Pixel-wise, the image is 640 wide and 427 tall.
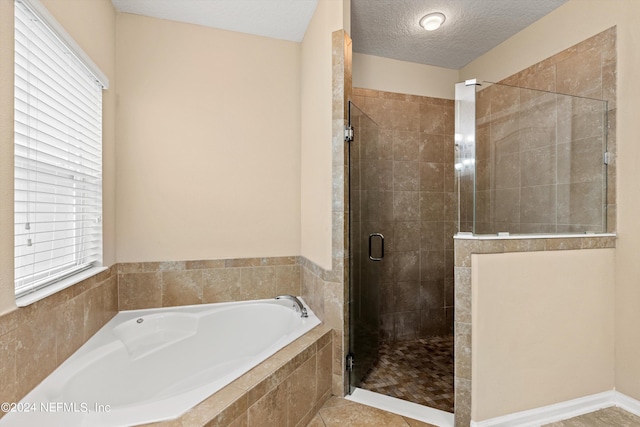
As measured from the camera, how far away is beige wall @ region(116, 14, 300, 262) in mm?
2219

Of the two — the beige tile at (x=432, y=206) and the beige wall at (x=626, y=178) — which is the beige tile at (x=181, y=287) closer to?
the beige tile at (x=432, y=206)

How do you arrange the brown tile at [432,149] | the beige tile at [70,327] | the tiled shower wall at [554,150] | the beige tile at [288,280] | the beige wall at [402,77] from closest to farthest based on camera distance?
Answer: 1. the beige tile at [70,327]
2. the tiled shower wall at [554,150]
3. the beige tile at [288,280]
4. the beige wall at [402,77]
5. the brown tile at [432,149]

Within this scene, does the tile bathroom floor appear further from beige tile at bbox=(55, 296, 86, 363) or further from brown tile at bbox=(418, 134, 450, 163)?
brown tile at bbox=(418, 134, 450, 163)

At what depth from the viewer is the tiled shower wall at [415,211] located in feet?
9.22

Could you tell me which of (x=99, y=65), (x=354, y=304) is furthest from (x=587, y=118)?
(x=99, y=65)

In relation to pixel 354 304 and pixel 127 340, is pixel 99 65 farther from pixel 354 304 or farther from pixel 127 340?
pixel 354 304

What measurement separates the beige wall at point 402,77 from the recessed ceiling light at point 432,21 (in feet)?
1.69

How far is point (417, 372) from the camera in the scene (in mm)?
2301

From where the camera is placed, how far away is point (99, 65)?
6.18 feet

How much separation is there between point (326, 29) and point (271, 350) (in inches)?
79.3

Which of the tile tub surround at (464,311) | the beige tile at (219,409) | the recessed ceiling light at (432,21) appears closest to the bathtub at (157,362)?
the beige tile at (219,409)

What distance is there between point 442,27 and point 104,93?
101 inches

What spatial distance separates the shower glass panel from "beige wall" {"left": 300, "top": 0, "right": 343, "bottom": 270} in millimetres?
810

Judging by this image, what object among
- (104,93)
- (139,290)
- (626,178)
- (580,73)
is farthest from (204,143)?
(626,178)
